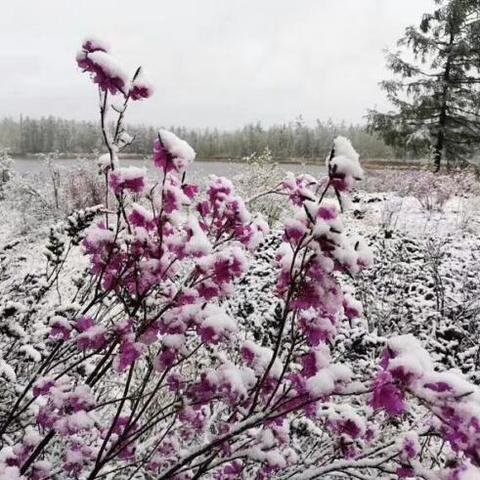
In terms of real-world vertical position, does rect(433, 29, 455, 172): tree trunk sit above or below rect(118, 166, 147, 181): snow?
above

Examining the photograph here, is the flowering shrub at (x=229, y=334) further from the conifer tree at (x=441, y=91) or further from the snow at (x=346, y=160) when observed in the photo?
the conifer tree at (x=441, y=91)

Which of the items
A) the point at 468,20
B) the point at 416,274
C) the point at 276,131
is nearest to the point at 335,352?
the point at 416,274

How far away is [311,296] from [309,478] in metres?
0.72

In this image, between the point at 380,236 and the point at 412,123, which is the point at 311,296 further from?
the point at 412,123

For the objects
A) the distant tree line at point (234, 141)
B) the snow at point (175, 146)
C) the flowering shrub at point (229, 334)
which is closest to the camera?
the flowering shrub at point (229, 334)

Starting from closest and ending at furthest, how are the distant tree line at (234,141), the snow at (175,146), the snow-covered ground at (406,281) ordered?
the snow at (175,146), the snow-covered ground at (406,281), the distant tree line at (234,141)

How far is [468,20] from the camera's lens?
61.1 ft

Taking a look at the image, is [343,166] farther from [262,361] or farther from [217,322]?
[262,361]

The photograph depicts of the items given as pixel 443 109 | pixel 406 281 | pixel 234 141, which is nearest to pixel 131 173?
pixel 406 281

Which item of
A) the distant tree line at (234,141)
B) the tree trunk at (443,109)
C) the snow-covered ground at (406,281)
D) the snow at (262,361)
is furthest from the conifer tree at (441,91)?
the distant tree line at (234,141)

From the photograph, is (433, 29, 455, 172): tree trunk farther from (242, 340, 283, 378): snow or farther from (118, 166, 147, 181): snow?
(118, 166, 147, 181): snow

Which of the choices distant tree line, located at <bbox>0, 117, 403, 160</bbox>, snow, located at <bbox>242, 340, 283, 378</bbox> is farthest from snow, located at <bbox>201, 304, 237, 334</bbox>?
distant tree line, located at <bbox>0, 117, 403, 160</bbox>

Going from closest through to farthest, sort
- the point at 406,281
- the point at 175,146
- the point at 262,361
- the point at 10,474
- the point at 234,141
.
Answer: the point at 175,146 → the point at 10,474 → the point at 262,361 → the point at 406,281 → the point at 234,141

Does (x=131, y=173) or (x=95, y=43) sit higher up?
(x=95, y=43)
